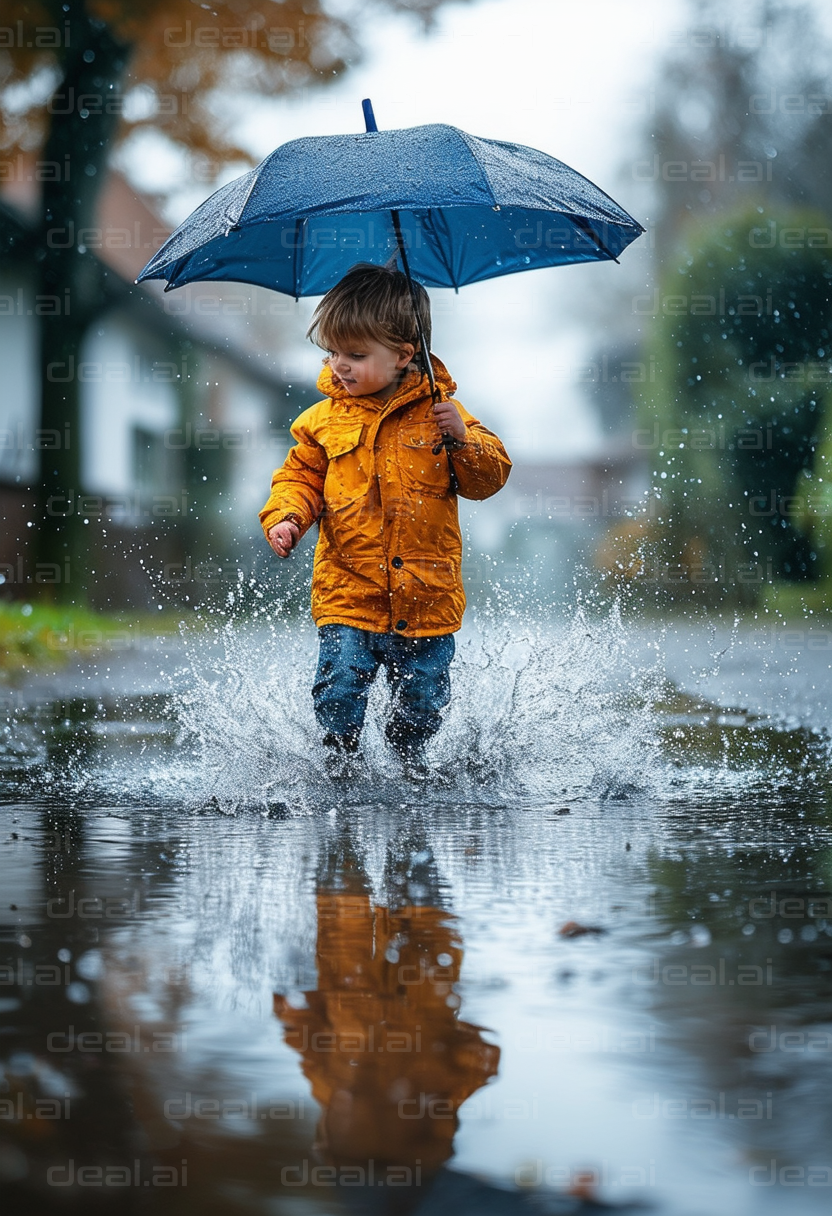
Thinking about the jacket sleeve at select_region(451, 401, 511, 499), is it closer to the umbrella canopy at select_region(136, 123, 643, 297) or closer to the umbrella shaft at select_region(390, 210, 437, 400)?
the umbrella shaft at select_region(390, 210, 437, 400)

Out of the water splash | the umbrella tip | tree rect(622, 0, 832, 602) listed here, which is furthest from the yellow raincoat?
tree rect(622, 0, 832, 602)

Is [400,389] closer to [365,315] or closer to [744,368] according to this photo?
[365,315]

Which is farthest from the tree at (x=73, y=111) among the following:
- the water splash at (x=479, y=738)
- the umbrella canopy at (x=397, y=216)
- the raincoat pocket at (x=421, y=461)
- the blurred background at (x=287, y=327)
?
the raincoat pocket at (x=421, y=461)

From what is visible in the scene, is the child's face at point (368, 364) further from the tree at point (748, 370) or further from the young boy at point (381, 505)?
the tree at point (748, 370)

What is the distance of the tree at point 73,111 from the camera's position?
1492 centimetres

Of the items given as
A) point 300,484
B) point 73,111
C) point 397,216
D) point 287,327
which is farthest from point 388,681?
point 287,327

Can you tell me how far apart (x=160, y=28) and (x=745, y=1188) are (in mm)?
15606

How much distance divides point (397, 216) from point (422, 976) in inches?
125

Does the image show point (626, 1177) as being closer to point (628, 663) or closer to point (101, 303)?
point (628, 663)

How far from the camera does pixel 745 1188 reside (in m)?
1.79

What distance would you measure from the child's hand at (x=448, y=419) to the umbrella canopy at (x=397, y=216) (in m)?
0.58

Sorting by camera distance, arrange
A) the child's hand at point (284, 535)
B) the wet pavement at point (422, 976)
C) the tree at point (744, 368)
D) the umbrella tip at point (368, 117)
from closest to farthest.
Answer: the wet pavement at point (422, 976) → the child's hand at point (284, 535) → the umbrella tip at point (368, 117) → the tree at point (744, 368)

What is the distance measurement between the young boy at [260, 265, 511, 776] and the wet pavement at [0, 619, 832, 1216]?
299 millimetres

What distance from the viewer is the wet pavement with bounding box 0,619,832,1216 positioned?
1854 millimetres
